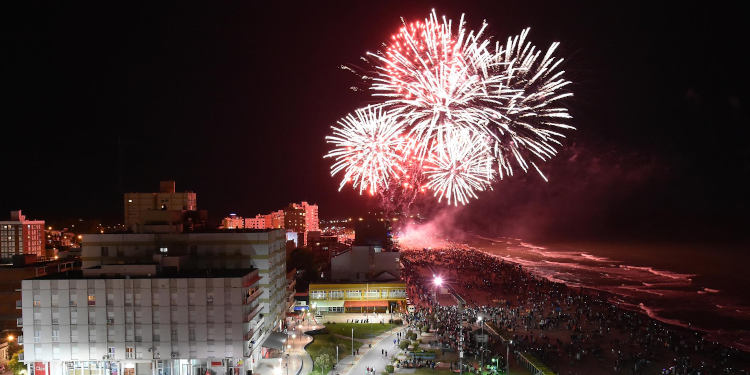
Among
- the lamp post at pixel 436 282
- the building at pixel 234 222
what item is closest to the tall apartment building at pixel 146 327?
the lamp post at pixel 436 282

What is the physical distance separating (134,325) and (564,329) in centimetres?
2751

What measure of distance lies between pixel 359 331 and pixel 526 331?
11.5m

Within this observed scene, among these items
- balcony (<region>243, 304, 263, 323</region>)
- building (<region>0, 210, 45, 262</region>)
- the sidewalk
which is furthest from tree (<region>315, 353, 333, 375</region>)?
building (<region>0, 210, 45, 262</region>)

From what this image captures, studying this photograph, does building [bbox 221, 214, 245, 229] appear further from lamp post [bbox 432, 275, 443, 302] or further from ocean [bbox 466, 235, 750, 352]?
lamp post [bbox 432, 275, 443, 302]

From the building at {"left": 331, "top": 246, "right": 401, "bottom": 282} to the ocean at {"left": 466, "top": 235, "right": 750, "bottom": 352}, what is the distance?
68.8 feet

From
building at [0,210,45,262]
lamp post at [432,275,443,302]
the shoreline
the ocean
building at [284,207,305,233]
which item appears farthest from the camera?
building at [284,207,305,233]

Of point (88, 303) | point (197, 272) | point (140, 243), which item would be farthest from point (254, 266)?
point (88, 303)

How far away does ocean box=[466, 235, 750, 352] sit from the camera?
4162 centimetres

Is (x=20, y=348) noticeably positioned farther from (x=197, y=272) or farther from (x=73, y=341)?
(x=197, y=272)

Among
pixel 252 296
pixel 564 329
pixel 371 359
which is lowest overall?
pixel 564 329

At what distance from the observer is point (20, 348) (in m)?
30.0

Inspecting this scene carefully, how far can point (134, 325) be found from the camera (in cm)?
2612

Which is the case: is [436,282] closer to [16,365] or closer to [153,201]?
[16,365]

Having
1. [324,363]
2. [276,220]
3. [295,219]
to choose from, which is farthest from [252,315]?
[295,219]
